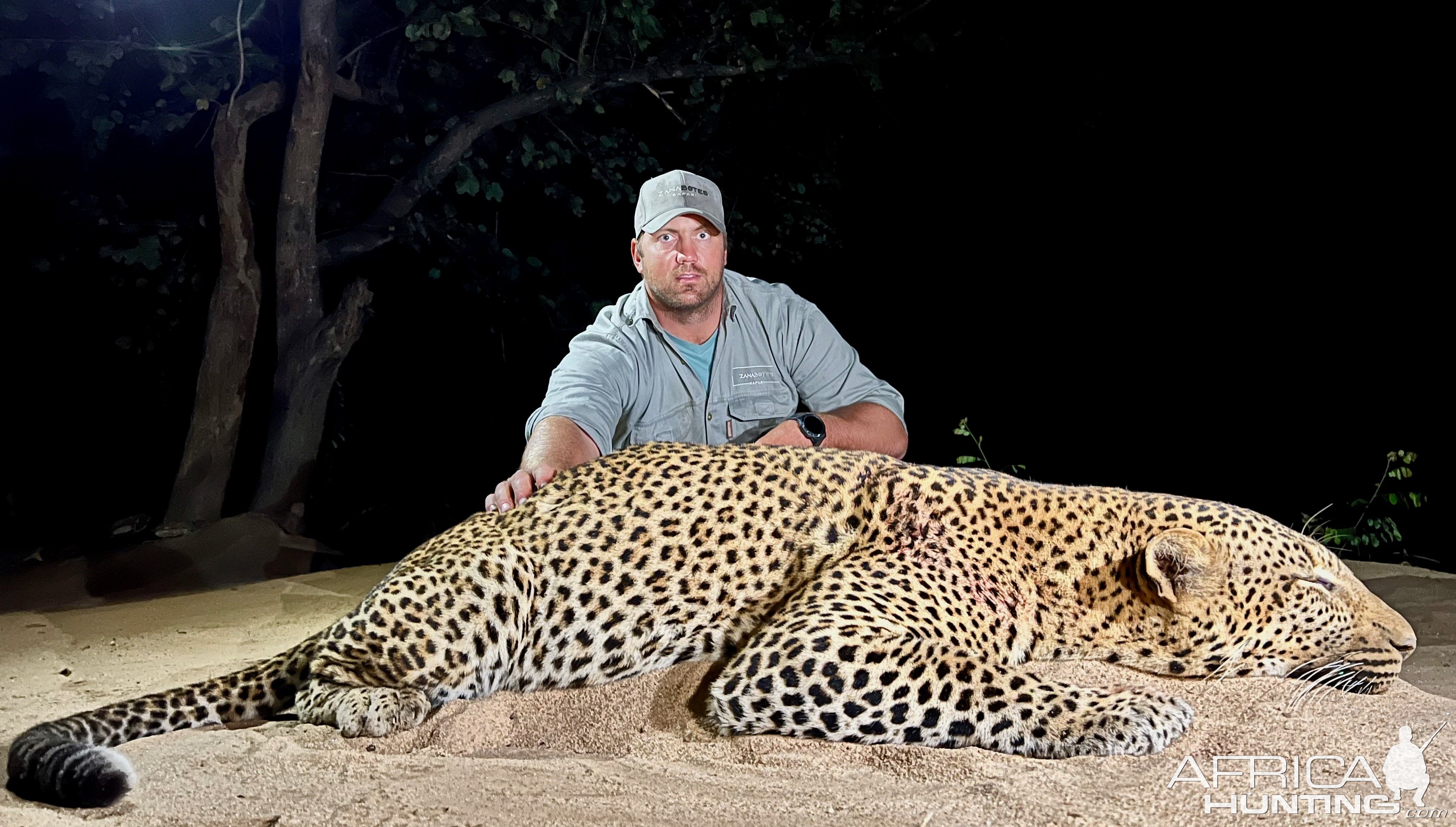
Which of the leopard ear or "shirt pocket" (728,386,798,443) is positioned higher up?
"shirt pocket" (728,386,798,443)

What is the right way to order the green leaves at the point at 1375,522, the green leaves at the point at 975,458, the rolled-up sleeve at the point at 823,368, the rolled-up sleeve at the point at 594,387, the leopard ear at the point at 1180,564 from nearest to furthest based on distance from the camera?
the leopard ear at the point at 1180,564 → the rolled-up sleeve at the point at 594,387 → the rolled-up sleeve at the point at 823,368 → the green leaves at the point at 1375,522 → the green leaves at the point at 975,458

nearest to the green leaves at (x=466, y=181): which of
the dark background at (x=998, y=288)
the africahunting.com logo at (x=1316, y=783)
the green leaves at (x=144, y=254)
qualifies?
the dark background at (x=998, y=288)

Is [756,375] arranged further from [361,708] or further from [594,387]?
[361,708]

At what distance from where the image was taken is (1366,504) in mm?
6758

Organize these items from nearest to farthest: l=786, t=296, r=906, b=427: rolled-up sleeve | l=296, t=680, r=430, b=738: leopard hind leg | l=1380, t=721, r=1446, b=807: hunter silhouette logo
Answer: l=1380, t=721, r=1446, b=807: hunter silhouette logo
l=296, t=680, r=430, b=738: leopard hind leg
l=786, t=296, r=906, b=427: rolled-up sleeve

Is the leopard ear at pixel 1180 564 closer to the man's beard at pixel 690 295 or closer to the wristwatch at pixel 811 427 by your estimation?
the wristwatch at pixel 811 427

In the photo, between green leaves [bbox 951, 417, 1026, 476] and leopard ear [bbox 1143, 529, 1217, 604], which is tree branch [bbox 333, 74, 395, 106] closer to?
green leaves [bbox 951, 417, 1026, 476]

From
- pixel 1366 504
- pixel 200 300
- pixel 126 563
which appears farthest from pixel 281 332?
pixel 1366 504

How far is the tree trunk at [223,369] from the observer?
783 centimetres

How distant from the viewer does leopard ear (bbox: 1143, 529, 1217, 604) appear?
316 cm

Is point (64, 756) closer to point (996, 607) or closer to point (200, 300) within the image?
point (996, 607)

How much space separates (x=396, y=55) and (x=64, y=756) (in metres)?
6.68

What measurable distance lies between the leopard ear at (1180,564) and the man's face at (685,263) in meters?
2.19

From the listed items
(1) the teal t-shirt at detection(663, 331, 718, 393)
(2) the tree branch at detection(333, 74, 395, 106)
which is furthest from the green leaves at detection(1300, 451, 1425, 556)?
(2) the tree branch at detection(333, 74, 395, 106)
